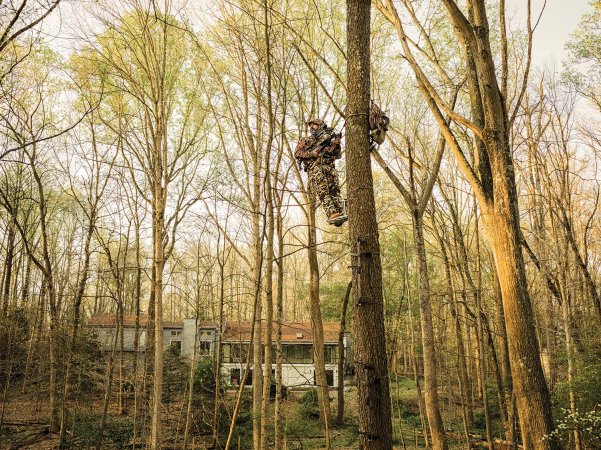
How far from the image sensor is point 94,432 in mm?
11758

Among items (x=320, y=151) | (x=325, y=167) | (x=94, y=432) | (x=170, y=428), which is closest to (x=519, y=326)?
(x=325, y=167)

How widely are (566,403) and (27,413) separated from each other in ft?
63.1

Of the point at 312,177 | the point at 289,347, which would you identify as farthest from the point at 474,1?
the point at 289,347

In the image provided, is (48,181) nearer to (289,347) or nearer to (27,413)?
(27,413)

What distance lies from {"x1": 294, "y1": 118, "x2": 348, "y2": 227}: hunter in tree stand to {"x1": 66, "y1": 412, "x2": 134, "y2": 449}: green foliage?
1079 centimetres

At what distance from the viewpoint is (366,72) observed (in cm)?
407

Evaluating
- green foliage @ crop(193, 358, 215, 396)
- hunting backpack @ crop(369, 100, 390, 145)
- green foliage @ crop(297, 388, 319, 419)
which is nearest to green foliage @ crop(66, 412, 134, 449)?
green foliage @ crop(193, 358, 215, 396)

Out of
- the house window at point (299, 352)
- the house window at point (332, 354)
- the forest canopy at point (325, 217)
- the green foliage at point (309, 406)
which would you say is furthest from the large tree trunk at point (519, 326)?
the house window at point (299, 352)

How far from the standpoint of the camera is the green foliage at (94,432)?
11.3 metres

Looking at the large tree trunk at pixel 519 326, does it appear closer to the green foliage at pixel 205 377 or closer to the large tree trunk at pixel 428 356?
the large tree trunk at pixel 428 356

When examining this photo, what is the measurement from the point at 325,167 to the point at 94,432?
11.4 m

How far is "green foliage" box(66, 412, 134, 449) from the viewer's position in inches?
447

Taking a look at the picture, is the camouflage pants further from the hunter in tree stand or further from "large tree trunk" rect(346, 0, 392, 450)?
"large tree trunk" rect(346, 0, 392, 450)

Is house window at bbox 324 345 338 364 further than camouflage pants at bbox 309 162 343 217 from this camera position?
Yes
